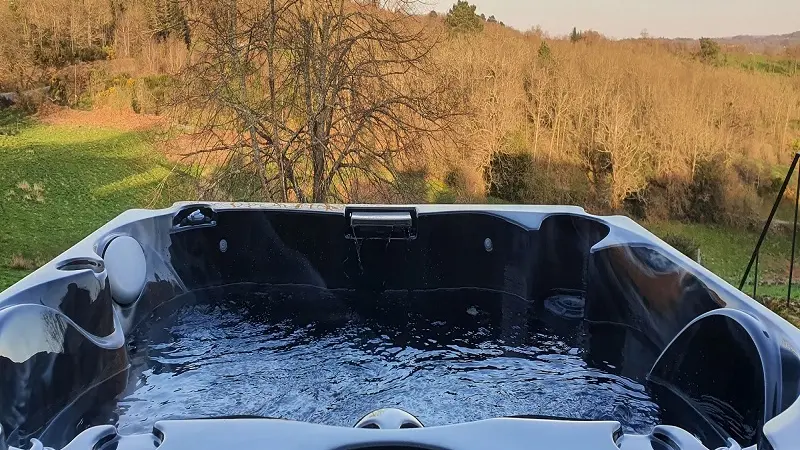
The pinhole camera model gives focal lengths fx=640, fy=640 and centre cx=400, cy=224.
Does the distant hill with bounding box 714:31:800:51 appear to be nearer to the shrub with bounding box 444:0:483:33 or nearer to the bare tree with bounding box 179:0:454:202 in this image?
the shrub with bounding box 444:0:483:33

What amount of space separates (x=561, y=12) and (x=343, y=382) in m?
8.59

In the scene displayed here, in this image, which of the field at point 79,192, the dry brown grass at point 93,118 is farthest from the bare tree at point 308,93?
the dry brown grass at point 93,118

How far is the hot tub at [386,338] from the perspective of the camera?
1074 mm

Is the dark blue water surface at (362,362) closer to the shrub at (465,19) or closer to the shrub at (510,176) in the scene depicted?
the shrub at (465,19)

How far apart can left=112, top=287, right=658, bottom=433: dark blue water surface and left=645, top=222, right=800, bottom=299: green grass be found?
22.5 feet

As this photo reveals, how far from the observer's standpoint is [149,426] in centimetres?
155

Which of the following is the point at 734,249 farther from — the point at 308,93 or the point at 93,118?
the point at 93,118

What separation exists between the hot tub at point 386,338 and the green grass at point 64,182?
3.17m

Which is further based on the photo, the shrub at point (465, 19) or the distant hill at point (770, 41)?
the distant hill at point (770, 41)

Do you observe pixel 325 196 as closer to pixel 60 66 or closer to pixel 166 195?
pixel 166 195

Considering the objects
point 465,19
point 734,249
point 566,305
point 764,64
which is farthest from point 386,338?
point 764,64

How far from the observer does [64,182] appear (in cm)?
792

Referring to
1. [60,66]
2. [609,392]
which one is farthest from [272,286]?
[60,66]

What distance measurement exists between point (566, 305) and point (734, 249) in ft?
28.4
